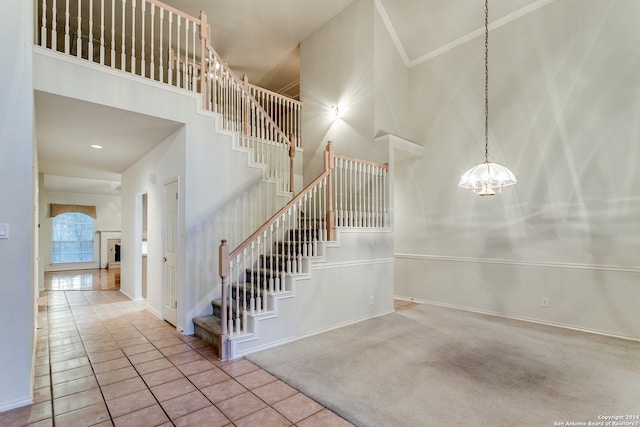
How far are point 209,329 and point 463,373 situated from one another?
9.23 feet

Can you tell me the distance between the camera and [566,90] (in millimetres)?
4379

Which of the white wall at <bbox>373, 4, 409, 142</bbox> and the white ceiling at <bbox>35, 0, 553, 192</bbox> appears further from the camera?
the white wall at <bbox>373, 4, 409, 142</bbox>

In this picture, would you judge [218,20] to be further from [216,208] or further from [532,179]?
[532,179]

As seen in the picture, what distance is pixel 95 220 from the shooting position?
11.8m

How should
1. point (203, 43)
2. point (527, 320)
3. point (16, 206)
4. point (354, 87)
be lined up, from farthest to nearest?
point (354, 87) < point (527, 320) < point (203, 43) < point (16, 206)

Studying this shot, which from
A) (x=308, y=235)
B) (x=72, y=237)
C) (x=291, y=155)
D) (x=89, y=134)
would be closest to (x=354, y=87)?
(x=291, y=155)

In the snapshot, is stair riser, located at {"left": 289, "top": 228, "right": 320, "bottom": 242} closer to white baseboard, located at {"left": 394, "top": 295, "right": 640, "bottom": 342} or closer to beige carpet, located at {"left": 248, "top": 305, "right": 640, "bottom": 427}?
beige carpet, located at {"left": 248, "top": 305, "right": 640, "bottom": 427}

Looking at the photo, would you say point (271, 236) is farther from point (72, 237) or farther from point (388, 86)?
point (72, 237)

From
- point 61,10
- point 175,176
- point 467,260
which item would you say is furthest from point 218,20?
point 467,260

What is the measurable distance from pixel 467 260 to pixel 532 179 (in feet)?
5.35

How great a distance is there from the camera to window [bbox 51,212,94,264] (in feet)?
36.2

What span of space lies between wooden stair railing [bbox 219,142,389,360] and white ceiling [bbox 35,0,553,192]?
1976 mm

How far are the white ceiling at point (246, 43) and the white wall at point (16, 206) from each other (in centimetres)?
85

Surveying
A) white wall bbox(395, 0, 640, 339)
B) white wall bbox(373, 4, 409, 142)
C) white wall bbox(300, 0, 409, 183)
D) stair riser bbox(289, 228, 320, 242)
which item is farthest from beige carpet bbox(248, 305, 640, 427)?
white wall bbox(373, 4, 409, 142)
